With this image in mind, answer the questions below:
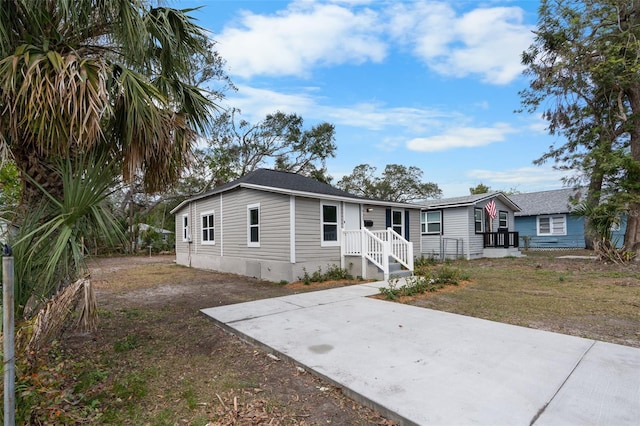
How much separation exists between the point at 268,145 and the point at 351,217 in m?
19.1

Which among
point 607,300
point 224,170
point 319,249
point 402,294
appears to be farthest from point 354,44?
point 224,170

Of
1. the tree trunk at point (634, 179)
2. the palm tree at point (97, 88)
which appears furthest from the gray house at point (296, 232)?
the tree trunk at point (634, 179)

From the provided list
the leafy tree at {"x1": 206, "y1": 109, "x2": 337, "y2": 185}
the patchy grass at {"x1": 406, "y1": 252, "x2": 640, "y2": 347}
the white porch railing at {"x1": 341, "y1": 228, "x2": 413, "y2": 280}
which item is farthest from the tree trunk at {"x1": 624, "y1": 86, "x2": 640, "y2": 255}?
the leafy tree at {"x1": 206, "y1": 109, "x2": 337, "y2": 185}

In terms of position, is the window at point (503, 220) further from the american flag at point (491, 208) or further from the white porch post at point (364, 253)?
the white porch post at point (364, 253)

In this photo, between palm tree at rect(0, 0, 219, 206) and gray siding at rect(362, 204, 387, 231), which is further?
gray siding at rect(362, 204, 387, 231)

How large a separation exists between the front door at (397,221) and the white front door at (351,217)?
241cm

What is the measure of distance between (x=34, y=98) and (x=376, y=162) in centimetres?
3636

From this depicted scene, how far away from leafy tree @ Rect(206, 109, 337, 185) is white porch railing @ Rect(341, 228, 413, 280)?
19.0m

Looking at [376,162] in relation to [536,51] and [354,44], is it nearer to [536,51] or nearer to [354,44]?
[536,51]

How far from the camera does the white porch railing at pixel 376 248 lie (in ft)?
32.1

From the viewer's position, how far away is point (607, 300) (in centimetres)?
659

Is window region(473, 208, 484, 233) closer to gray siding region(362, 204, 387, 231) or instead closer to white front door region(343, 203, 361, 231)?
gray siding region(362, 204, 387, 231)

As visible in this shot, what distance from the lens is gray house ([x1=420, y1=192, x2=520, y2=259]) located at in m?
17.1

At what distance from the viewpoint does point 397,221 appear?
1381 centimetres
